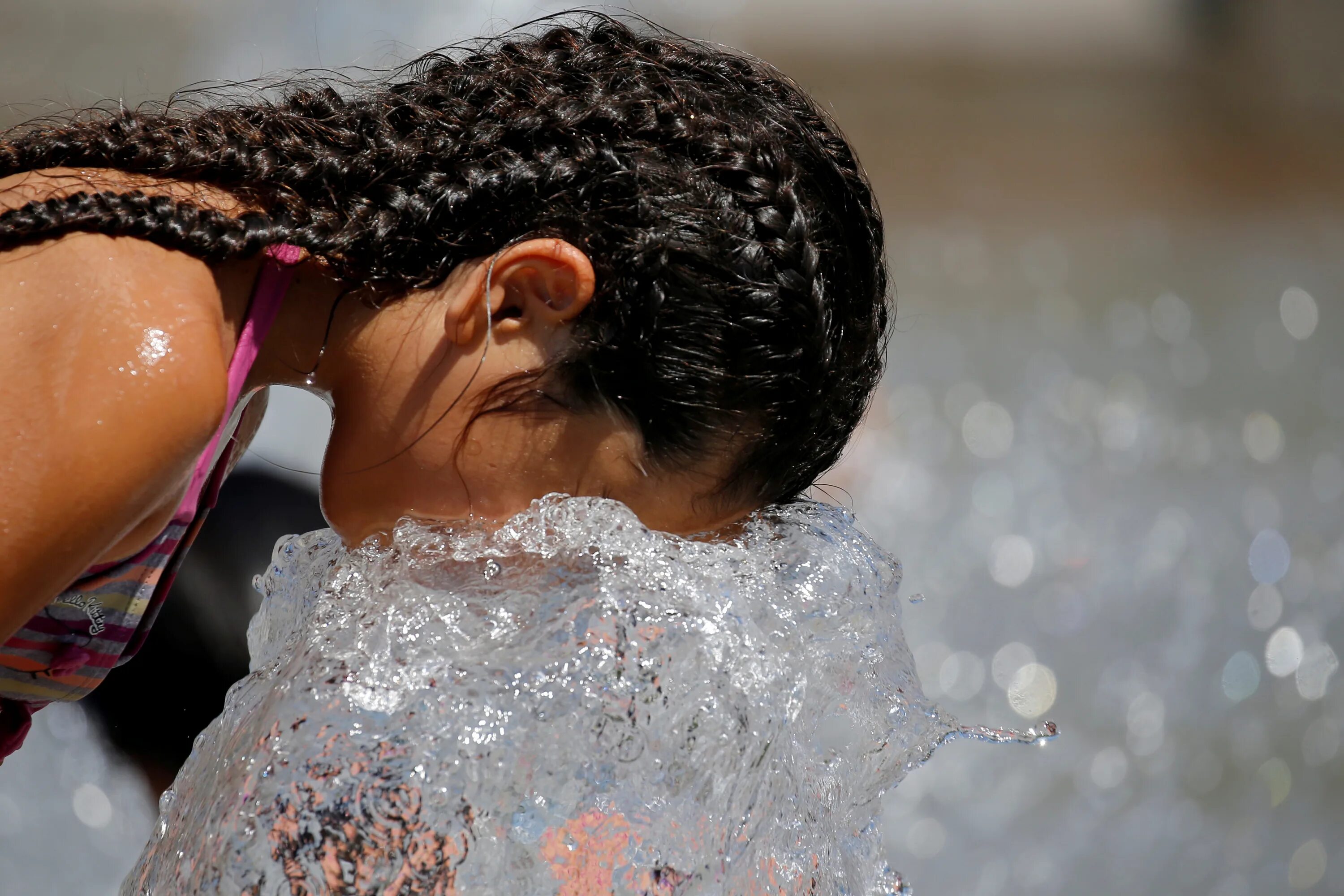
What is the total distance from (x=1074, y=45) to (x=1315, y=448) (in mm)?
1058

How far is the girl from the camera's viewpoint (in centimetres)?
88

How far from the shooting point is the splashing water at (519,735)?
86cm

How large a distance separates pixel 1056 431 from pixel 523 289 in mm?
1777

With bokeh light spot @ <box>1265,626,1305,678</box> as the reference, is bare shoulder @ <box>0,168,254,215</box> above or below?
above

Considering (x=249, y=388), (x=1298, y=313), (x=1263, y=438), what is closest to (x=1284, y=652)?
(x=1263, y=438)

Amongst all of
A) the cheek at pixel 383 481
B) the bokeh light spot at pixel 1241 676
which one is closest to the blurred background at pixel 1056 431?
the bokeh light spot at pixel 1241 676

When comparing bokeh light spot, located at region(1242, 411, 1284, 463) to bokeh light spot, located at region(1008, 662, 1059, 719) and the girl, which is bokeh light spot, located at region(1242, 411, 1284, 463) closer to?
bokeh light spot, located at region(1008, 662, 1059, 719)

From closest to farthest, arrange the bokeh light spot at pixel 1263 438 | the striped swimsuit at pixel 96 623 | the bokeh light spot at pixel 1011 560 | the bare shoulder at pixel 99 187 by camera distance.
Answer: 1. the bare shoulder at pixel 99 187
2. the striped swimsuit at pixel 96 623
3. the bokeh light spot at pixel 1011 560
4. the bokeh light spot at pixel 1263 438

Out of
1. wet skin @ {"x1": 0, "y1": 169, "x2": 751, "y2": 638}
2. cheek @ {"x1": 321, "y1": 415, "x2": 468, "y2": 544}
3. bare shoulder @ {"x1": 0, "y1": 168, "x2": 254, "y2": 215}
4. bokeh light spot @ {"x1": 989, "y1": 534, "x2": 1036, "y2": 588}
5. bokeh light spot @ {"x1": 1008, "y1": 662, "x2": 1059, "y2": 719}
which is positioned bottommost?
bokeh light spot @ {"x1": 1008, "y1": 662, "x2": 1059, "y2": 719}

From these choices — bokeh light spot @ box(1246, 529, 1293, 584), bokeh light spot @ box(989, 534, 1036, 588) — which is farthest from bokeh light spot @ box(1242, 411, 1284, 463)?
bokeh light spot @ box(989, 534, 1036, 588)

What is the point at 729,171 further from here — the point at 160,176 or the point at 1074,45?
the point at 1074,45

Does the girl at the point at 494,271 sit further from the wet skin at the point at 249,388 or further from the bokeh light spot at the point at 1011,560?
the bokeh light spot at the point at 1011,560

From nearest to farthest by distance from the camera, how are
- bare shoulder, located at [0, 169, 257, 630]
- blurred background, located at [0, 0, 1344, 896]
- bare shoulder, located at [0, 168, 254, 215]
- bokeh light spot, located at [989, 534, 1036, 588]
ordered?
bare shoulder, located at [0, 169, 257, 630]
bare shoulder, located at [0, 168, 254, 215]
blurred background, located at [0, 0, 1344, 896]
bokeh light spot, located at [989, 534, 1036, 588]

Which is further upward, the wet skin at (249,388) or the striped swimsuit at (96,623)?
the wet skin at (249,388)
